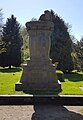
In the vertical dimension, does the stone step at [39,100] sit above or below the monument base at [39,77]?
below

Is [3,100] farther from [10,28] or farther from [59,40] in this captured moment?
[10,28]

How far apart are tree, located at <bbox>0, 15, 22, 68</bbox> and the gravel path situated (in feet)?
108

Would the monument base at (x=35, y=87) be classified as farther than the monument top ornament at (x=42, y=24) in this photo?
No

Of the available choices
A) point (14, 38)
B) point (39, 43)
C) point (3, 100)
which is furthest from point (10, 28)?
point (3, 100)

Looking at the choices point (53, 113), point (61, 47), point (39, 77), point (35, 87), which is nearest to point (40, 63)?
point (39, 77)

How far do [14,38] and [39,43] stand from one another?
1330 inches

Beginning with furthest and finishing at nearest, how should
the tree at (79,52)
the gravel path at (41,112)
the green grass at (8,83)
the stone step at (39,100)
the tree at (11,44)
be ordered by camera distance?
the tree at (79,52) < the tree at (11,44) < the green grass at (8,83) < the stone step at (39,100) < the gravel path at (41,112)

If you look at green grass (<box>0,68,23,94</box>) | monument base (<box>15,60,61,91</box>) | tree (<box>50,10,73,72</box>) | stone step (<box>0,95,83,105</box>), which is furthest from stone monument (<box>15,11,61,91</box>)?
tree (<box>50,10,73,72</box>)

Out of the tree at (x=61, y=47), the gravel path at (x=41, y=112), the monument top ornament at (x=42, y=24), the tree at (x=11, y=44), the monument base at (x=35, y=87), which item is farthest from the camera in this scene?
the tree at (x=11, y=44)

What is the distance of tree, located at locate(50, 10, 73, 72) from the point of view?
1131 inches

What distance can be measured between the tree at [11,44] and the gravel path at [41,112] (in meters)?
32.8

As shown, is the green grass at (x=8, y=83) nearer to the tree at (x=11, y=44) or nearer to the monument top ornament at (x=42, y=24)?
the monument top ornament at (x=42, y=24)

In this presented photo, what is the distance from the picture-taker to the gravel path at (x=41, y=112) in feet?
22.5

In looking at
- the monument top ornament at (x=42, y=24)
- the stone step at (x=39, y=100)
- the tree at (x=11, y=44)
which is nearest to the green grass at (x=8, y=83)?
the stone step at (x=39, y=100)
